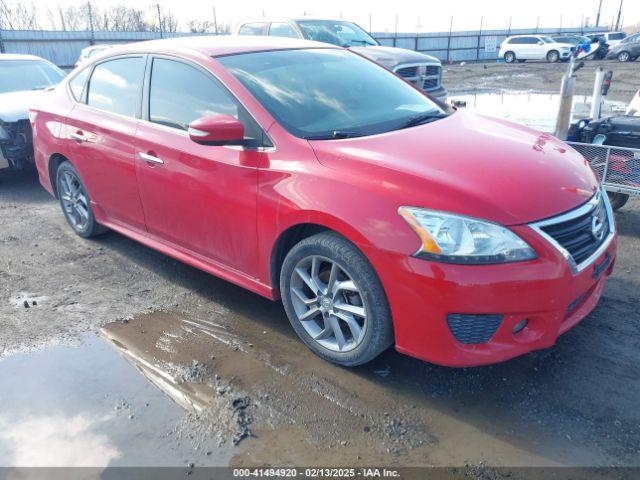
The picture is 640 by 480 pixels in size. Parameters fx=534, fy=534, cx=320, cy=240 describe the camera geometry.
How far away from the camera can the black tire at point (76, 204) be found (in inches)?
198

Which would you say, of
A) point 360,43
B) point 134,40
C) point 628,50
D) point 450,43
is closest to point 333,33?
point 360,43

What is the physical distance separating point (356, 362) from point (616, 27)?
63295 millimetres

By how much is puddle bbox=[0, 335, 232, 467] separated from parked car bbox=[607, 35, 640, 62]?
3306 centimetres

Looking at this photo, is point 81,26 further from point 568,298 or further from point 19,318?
point 568,298

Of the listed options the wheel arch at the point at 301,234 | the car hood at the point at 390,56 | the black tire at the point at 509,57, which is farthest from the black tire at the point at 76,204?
the black tire at the point at 509,57

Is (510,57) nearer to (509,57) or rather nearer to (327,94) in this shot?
(509,57)

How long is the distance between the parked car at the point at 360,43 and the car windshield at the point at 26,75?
146 inches

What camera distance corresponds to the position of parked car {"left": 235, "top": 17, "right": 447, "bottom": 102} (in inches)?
362

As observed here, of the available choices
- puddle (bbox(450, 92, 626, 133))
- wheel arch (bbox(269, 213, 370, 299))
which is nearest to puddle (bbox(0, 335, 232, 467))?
wheel arch (bbox(269, 213, 370, 299))

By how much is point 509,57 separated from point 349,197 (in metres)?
34.8

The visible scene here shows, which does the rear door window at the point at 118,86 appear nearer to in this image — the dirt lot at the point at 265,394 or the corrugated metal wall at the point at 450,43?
the dirt lot at the point at 265,394

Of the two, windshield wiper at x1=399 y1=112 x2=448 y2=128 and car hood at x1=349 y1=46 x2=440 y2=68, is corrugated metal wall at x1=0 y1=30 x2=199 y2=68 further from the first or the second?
windshield wiper at x1=399 y1=112 x2=448 y2=128

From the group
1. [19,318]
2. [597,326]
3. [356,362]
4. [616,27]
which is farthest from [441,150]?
[616,27]

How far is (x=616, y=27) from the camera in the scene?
2135 inches
